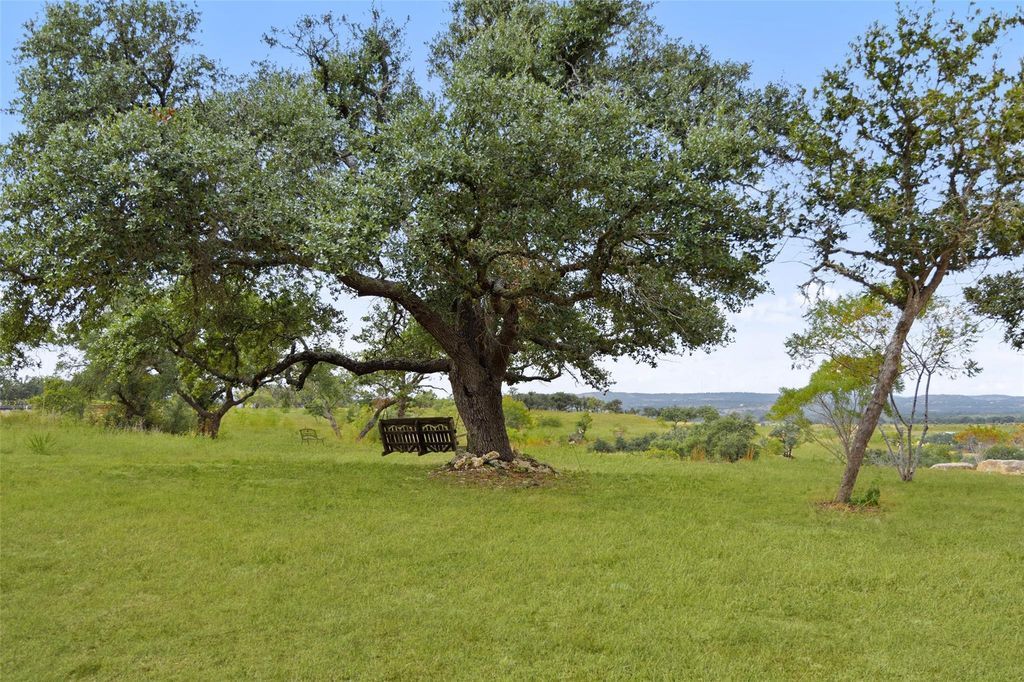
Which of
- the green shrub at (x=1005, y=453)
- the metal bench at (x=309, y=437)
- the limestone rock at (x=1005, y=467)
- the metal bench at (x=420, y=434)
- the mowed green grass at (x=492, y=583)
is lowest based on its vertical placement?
the green shrub at (x=1005, y=453)

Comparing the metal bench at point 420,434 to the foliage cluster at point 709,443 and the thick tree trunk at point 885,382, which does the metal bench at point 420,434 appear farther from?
the foliage cluster at point 709,443

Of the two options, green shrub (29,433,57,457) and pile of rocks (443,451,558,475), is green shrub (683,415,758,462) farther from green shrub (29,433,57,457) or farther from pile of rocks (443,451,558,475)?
green shrub (29,433,57,457)

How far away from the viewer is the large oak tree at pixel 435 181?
12.4 meters

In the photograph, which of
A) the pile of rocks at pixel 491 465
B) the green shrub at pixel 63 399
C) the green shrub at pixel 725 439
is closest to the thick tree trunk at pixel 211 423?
the green shrub at pixel 63 399

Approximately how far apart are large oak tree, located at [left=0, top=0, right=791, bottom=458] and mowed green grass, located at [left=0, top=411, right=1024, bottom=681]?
3.88 m

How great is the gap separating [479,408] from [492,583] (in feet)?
30.3

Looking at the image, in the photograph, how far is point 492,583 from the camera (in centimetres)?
795

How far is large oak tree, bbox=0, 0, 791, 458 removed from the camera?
40.8ft

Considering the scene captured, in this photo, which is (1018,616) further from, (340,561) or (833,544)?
(340,561)

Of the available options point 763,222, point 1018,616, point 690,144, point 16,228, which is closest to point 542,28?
point 690,144

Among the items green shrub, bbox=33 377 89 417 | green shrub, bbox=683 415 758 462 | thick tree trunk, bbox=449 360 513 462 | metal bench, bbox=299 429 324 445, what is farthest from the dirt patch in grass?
green shrub, bbox=33 377 89 417

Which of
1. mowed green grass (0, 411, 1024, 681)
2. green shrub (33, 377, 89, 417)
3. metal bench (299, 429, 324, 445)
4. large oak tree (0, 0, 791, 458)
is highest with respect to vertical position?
large oak tree (0, 0, 791, 458)

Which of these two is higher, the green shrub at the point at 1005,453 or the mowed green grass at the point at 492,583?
the mowed green grass at the point at 492,583

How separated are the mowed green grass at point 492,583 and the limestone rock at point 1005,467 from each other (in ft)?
32.8
